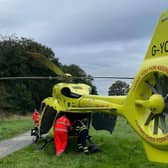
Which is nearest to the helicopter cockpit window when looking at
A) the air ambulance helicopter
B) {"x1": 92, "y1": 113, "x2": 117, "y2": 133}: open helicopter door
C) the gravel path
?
{"x1": 92, "y1": 113, "x2": 117, "y2": 133}: open helicopter door

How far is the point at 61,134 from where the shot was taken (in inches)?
516

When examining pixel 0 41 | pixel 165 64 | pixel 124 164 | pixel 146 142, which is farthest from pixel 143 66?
pixel 0 41

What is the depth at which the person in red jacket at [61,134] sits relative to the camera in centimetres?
1300

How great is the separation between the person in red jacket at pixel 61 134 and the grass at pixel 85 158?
0.92ft

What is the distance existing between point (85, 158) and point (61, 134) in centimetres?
112

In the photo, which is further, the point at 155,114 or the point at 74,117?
the point at 74,117

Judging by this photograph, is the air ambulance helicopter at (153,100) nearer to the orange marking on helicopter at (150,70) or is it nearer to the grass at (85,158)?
the orange marking on helicopter at (150,70)

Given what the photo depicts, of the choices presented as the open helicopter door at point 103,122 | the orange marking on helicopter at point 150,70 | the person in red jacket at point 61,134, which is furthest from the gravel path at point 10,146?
the orange marking on helicopter at point 150,70

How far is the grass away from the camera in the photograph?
11.5m

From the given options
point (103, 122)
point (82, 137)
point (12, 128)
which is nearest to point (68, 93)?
point (82, 137)

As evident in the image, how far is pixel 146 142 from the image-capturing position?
322 inches

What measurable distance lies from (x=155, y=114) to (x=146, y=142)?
0.61 m

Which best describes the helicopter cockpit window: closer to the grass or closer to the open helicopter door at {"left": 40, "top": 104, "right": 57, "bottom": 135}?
the open helicopter door at {"left": 40, "top": 104, "right": 57, "bottom": 135}

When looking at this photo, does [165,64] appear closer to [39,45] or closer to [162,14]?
[162,14]
